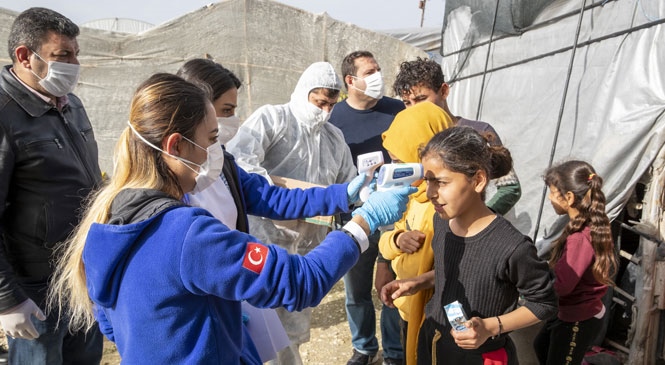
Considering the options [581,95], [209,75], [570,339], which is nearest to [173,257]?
[209,75]

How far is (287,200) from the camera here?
1.95 m

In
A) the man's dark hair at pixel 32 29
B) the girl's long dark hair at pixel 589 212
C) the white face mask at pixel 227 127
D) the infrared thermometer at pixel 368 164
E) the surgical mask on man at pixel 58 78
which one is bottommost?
the girl's long dark hair at pixel 589 212

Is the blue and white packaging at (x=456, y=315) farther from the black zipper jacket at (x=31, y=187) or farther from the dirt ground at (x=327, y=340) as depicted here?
the dirt ground at (x=327, y=340)

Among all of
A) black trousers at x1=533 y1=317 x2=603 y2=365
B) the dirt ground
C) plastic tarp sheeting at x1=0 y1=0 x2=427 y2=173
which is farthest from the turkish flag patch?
plastic tarp sheeting at x1=0 y1=0 x2=427 y2=173

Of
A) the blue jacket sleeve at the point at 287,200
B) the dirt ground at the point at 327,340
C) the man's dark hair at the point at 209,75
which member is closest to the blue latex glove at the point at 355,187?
the blue jacket sleeve at the point at 287,200

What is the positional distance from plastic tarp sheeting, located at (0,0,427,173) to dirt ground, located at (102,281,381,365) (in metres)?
4.31

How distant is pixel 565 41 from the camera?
391 centimetres

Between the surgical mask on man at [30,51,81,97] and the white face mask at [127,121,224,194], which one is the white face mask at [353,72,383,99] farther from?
the white face mask at [127,121,224,194]

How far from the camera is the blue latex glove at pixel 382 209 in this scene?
1.47 m

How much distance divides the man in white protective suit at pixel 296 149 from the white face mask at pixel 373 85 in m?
0.59

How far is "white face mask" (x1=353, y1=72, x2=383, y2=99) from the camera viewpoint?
10.7 ft

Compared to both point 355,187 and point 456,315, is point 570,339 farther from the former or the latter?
point 355,187

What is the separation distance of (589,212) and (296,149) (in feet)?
5.08

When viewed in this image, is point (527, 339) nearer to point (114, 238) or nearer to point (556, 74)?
point (556, 74)
